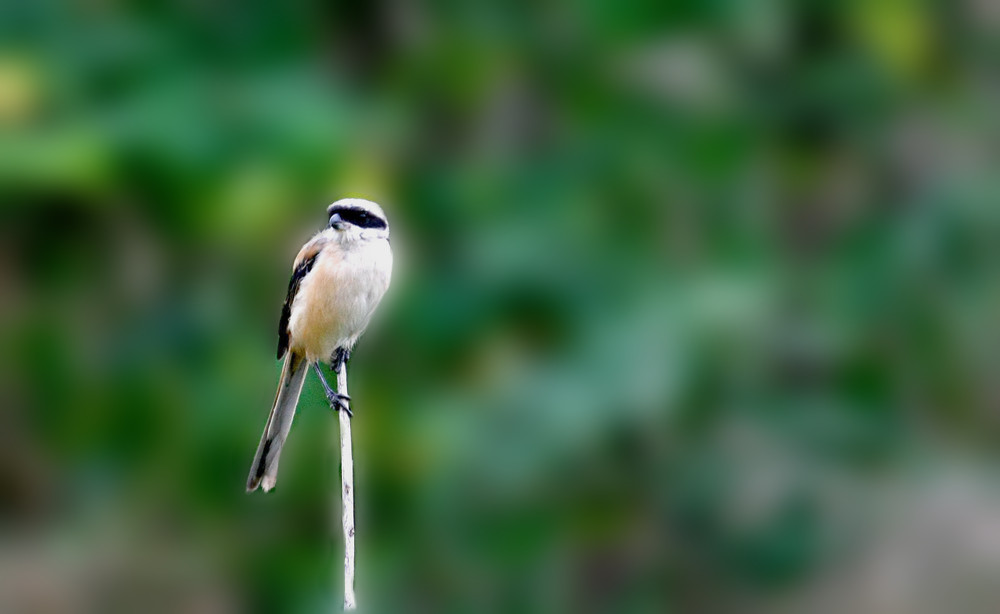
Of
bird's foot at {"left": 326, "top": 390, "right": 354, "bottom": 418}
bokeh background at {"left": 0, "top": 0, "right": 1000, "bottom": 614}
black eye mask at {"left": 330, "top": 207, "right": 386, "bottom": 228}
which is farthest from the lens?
bokeh background at {"left": 0, "top": 0, "right": 1000, "bottom": 614}

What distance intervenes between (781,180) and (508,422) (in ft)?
2.57

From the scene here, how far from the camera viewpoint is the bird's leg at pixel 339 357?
6.31 feet

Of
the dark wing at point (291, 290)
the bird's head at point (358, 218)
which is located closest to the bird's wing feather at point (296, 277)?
the dark wing at point (291, 290)

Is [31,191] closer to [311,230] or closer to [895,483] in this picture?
[311,230]

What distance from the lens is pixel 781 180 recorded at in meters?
2.74

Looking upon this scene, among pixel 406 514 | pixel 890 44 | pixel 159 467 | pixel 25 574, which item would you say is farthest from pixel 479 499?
pixel 890 44

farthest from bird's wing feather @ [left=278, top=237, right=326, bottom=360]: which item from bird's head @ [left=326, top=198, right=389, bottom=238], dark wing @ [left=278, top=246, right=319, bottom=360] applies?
bird's head @ [left=326, top=198, right=389, bottom=238]

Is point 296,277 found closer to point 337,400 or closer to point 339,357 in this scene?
point 339,357

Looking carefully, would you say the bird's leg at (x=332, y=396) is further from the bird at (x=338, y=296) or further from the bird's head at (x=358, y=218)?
the bird's head at (x=358, y=218)

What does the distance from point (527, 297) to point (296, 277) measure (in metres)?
0.61

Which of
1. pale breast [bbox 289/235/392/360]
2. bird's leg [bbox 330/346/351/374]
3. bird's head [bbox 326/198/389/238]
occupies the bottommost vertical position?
bird's leg [bbox 330/346/351/374]

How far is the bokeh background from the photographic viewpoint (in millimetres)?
2348

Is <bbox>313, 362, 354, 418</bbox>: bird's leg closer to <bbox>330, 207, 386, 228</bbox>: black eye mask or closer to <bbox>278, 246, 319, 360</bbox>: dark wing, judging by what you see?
<bbox>278, 246, 319, 360</bbox>: dark wing

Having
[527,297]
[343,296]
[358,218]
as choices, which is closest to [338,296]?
[343,296]
